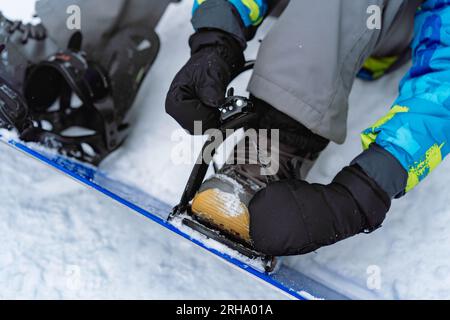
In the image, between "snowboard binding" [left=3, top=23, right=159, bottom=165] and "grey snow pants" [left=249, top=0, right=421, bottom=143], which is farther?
"snowboard binding" [left=3, top=23, right=159, bottom=165]

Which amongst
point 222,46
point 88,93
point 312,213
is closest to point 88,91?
point 88,93

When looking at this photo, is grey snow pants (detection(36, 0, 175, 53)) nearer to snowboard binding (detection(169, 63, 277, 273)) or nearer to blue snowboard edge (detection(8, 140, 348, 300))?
blue snowboard edge (detection(8, 140, 348, 300))

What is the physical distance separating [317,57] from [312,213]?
0.32 m

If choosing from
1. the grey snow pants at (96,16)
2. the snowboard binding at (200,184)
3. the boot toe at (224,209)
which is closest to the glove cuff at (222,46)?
the snowboard binding at (200,184)

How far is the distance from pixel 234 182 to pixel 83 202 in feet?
1.51

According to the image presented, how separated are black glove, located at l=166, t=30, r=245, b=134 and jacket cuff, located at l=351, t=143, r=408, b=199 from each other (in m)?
0.30

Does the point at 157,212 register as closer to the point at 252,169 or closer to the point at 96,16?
the point at 252,169

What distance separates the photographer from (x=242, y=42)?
1089 millimetres

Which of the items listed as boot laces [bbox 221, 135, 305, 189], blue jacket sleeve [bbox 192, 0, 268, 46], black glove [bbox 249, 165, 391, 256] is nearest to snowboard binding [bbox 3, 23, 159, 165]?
blue jacket sleeve [bbox 192, 0, 268, 46]

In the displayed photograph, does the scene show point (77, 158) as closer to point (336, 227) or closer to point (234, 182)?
point (234, 182)

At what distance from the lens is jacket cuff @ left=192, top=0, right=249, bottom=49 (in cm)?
106

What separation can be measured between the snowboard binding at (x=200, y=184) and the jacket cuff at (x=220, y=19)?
5.9 inches

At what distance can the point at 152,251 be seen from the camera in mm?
1202

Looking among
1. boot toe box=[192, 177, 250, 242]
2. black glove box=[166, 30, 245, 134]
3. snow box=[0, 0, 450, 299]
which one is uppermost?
black glove box=[166, 30, 245, 134]
